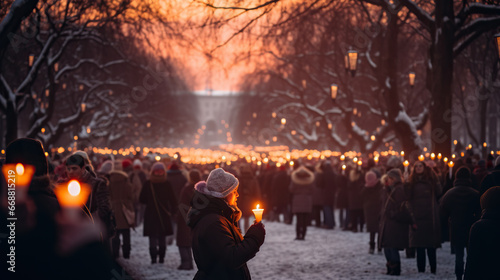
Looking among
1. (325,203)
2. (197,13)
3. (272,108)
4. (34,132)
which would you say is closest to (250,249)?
(197,13)

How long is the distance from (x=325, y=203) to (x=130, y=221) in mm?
8704

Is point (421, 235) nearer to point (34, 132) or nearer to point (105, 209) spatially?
point (105, 209)

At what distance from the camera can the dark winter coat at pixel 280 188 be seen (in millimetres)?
23172

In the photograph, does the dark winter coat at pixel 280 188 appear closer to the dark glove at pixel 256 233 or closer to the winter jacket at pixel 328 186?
the winter jacket at pixel 328 186

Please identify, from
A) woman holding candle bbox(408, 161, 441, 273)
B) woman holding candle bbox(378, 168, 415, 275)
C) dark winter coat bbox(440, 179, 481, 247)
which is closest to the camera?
dark winter coat bbox(440, 179, 481, 247)

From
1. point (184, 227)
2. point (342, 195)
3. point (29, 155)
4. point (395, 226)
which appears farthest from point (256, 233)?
point (342, 195)

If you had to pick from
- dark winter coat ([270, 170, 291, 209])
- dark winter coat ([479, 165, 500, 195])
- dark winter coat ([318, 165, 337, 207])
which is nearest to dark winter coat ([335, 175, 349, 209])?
dark winter coat ([318, 165, 337, 207])

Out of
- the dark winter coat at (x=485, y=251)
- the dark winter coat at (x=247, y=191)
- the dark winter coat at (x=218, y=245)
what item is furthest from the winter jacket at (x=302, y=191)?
the dark winter coat at (x=218, y=245)

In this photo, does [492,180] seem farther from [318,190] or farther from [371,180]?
[318,190]

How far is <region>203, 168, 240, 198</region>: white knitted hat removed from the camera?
571cm

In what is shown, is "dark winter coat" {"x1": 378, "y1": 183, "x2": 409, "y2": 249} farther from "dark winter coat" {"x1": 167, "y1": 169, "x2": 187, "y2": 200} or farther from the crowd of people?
"dark winter coat" {"x1": 167, "y1": 169, "x2": 187, "y2": 200}

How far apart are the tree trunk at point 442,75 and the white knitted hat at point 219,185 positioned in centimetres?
1166

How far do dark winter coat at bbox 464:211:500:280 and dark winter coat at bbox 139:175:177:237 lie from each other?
26.9 feet

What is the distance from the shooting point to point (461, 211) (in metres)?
11.4
